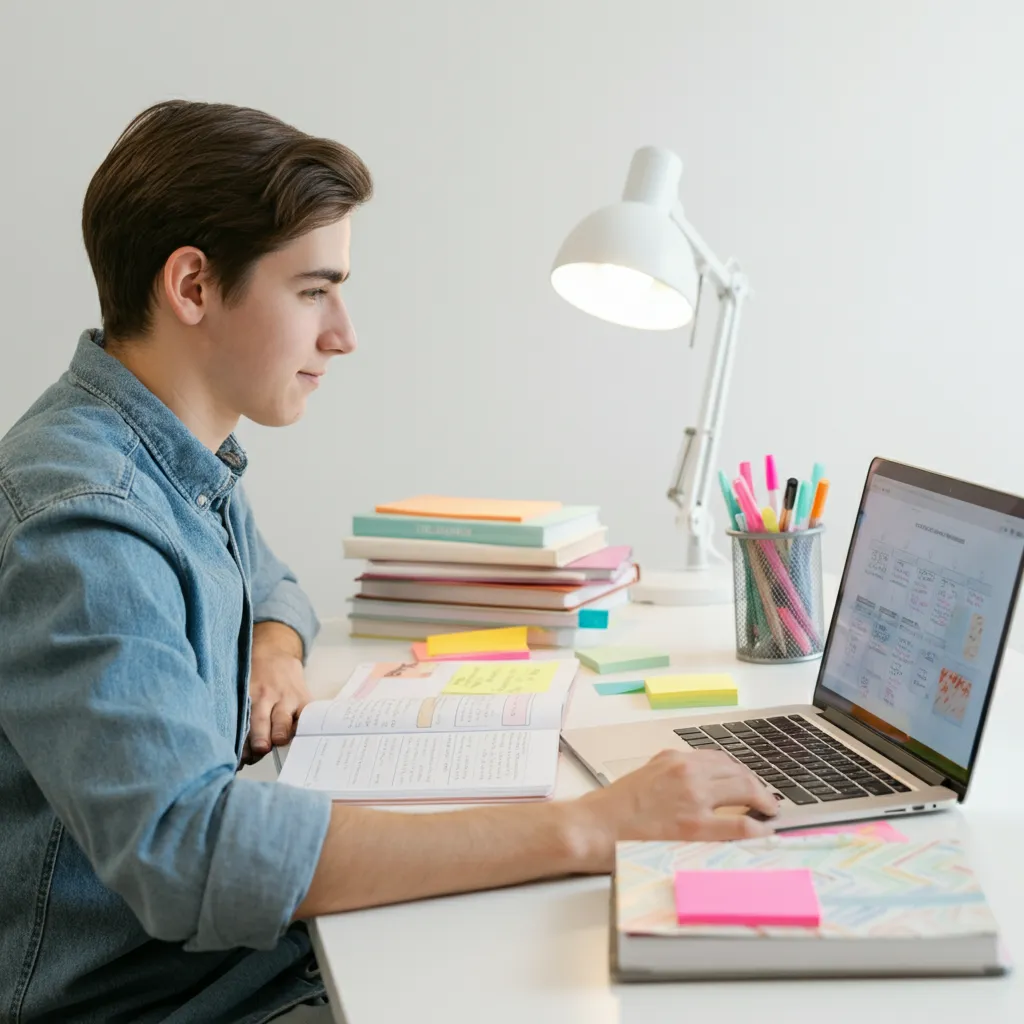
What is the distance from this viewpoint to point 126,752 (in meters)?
0.72

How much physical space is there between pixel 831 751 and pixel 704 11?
183 centimetres

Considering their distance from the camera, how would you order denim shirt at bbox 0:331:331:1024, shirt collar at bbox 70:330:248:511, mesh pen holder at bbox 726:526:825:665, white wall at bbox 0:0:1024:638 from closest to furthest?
denim shirt at bbox 0:331:331:1024
shirt collar at bbox 70:330:248:511
mesh pen holder at bbox 726:526:825:665
white wall at bbox 0:0:1024:638

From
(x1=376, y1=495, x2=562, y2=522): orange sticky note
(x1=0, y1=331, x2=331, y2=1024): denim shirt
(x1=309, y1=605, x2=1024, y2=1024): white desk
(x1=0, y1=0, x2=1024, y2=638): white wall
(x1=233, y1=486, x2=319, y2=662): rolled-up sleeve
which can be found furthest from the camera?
(x1=0, y1=0, x2=1024, y2=638): white wall

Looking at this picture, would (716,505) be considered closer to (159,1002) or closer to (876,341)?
(876,341)

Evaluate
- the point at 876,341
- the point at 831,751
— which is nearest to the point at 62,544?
the point at 831,751

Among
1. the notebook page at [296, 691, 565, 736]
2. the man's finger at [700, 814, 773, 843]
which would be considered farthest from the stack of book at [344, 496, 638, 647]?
the man's finger at [700, 814, 773, 843]

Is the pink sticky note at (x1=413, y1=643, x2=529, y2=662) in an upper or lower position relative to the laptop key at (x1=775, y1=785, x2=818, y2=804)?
lower

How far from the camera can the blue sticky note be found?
4.02 feet

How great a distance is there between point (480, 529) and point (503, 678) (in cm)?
31

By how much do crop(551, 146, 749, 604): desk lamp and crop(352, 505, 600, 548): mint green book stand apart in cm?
18

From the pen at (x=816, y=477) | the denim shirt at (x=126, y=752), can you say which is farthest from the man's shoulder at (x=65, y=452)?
the pen at (x=816, y=477)

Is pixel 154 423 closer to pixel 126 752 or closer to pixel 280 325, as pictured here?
pixel 280 325

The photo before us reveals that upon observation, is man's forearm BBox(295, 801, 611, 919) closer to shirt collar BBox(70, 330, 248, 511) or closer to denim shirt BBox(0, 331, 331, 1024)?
denim shirt BBox(0, 331, 331, 1024)

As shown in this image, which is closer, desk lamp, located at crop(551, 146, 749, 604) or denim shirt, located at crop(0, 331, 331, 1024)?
denim shirt, located at crop(0, 331, 331, 1024)
